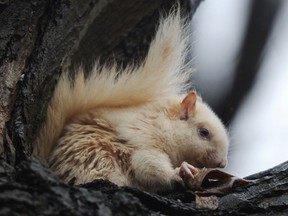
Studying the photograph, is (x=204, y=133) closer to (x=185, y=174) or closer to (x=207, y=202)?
(x=185, y=174)

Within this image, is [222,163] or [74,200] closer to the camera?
[74,200]

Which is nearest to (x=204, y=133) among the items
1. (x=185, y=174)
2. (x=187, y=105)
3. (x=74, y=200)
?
(x=187, y=105)

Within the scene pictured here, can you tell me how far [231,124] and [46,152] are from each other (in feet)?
3.78

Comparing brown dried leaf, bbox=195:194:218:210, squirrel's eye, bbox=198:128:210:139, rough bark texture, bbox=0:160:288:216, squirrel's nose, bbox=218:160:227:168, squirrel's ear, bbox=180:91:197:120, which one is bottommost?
rough bark texture, bbox=0:160:288:216

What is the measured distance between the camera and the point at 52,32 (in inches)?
92.2

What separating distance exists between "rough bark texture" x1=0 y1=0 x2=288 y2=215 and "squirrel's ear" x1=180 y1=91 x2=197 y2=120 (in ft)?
1.52

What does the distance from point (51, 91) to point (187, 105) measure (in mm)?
621

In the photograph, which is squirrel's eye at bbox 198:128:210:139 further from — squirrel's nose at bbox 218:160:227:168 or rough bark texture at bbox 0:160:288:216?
rough bark texture at bbox 0:160:288:216

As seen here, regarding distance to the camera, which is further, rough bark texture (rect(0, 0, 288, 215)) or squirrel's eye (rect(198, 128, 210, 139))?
squirrel's eye (rect(198, 128, 210, 139))

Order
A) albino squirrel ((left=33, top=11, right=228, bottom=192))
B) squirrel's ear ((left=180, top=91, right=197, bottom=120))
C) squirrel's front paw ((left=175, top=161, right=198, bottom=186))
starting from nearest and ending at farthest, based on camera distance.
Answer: squirrel's front paw ((left=175, top=161, right=198, bottom=186)) → albino squirrel ((left=33, top=11, right=228, bottom=192)) → squirrel's ear ((left=180, top=91, right=197, bottom=120))

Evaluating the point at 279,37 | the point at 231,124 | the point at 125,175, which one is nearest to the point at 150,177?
the point at 125,175

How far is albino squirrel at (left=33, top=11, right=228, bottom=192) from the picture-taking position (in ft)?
7.90

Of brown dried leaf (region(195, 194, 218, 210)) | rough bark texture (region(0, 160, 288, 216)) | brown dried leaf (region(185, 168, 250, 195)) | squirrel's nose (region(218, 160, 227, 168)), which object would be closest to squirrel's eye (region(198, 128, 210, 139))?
squirrel's nose (region(218, 160, 227, 168))

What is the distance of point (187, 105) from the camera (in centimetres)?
277
